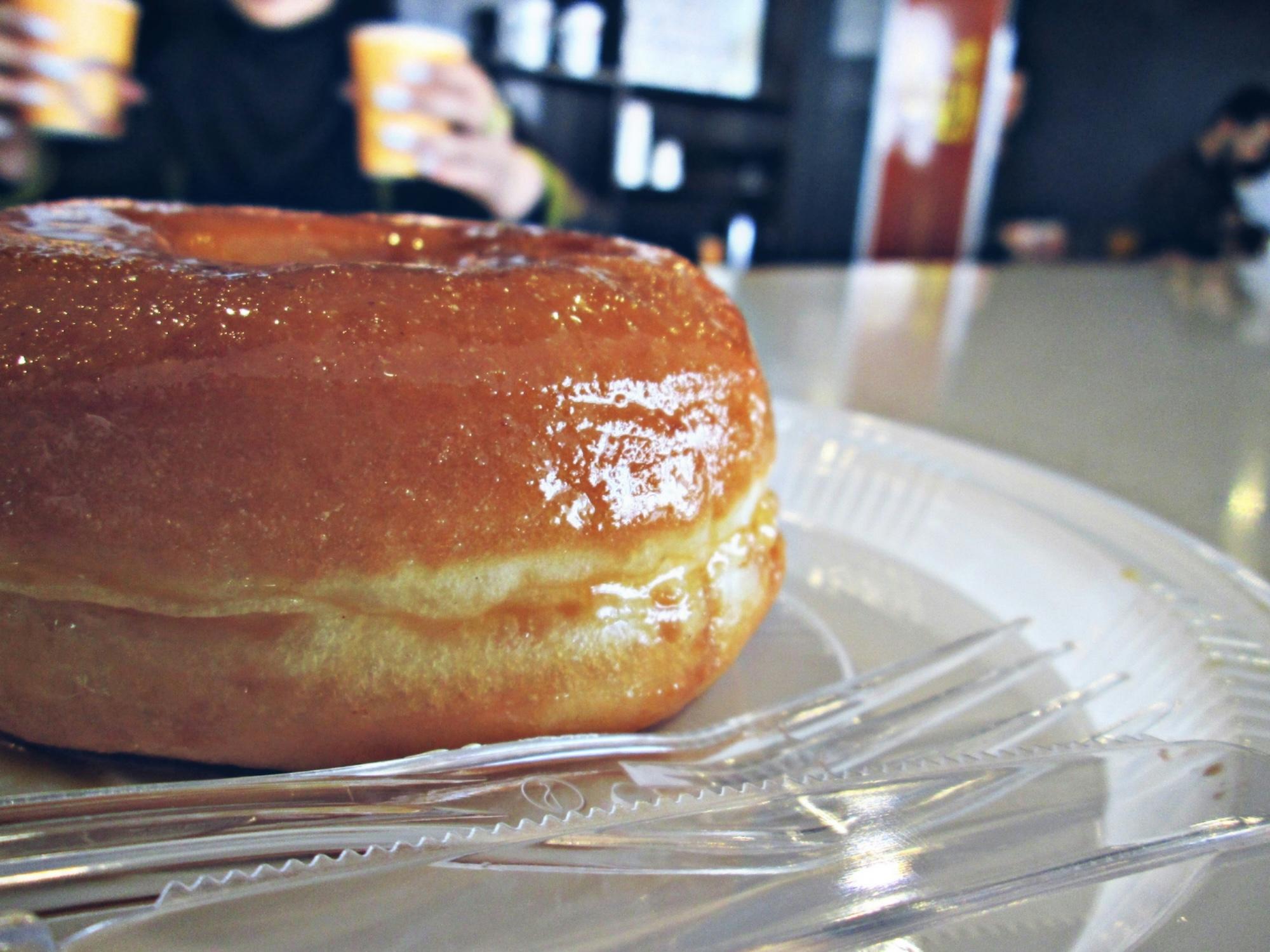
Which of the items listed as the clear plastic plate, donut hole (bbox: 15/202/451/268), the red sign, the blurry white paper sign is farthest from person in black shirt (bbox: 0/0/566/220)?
the red sign

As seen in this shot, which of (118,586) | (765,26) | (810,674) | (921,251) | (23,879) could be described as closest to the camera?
(23,879)

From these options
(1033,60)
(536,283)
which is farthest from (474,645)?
(1033,60)

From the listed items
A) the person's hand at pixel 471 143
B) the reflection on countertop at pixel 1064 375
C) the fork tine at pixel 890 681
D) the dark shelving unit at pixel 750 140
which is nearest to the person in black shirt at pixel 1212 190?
the reflection on countertop at pixel 1064 375

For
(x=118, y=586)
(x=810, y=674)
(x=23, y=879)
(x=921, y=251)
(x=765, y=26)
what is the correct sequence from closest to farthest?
(x=23, y=879)
(x=118, y=586)
(x=810, y=674)
(x=765, y=26)
(x=921, y=251)

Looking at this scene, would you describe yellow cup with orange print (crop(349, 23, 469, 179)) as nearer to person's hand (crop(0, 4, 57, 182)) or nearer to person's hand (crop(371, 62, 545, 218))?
person's hand (crop(371, 62, 545, 218))

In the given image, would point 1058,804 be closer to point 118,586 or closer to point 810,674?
point 810,674

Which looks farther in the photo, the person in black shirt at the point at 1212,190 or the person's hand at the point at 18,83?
the person in black shirt at the point at 1212,190

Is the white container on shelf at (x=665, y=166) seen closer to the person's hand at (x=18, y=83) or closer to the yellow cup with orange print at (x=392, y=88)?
the yellow cup with orange print at (x=392, y=88)
